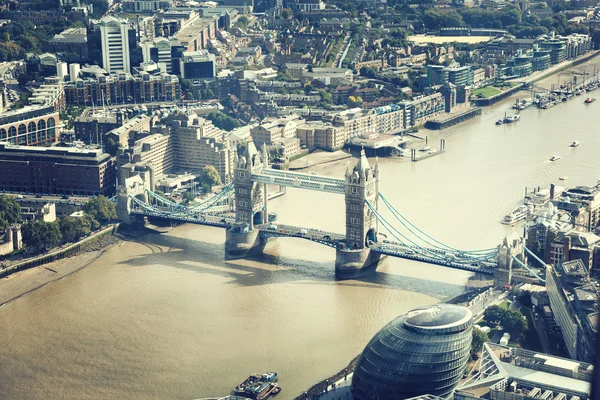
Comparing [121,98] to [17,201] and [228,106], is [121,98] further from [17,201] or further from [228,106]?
[17,201]

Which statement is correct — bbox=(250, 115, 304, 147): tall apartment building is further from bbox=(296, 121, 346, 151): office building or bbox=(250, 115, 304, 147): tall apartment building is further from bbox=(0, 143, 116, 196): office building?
bbox=(0, 143, 116, 196): office building

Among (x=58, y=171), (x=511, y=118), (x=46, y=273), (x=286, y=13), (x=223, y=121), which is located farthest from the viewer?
(x=286, y=13)

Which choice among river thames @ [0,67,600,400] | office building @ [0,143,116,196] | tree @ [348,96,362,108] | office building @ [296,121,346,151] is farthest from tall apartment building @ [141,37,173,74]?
river thames @ [0,67,600,400]

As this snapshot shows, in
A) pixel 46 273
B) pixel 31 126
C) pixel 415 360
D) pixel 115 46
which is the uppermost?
pixel 115 46

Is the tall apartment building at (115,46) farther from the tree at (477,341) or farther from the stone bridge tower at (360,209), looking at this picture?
the tree at (477,341)

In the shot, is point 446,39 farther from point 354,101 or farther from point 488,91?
point 354,101

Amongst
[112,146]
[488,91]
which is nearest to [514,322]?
Result: [112,146]

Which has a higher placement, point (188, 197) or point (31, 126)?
point (31, 126)
